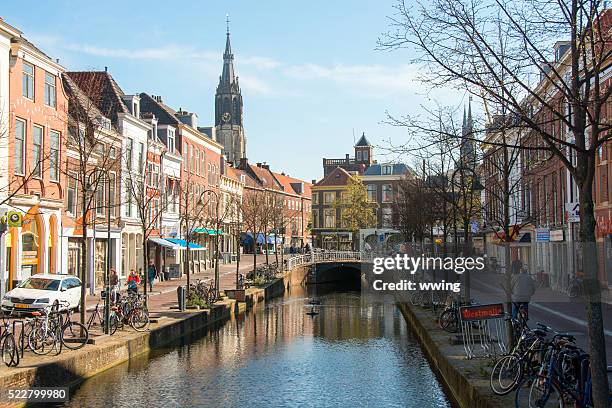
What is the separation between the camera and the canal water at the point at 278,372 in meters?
15.3

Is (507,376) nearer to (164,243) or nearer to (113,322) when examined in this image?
(113,322)

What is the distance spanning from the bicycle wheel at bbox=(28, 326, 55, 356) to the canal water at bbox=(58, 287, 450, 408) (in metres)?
1.21

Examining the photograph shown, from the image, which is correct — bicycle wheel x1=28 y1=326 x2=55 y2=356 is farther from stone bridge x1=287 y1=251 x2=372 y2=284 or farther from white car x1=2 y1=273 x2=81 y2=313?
stone bridge x1=287 y1=251 x2=372 y2=284

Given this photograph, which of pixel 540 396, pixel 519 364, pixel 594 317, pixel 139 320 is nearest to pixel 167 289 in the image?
pixel 139 320

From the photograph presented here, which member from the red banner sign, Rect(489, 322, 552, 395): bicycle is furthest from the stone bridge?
Rect(489, 322, 552, 395): bicycle

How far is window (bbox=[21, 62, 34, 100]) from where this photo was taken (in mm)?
28828

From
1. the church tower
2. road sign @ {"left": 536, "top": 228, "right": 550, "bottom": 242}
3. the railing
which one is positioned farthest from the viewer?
the church tower

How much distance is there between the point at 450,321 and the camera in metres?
21.0

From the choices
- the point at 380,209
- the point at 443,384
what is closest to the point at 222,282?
the point at 443,384

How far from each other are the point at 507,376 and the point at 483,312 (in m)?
2.62

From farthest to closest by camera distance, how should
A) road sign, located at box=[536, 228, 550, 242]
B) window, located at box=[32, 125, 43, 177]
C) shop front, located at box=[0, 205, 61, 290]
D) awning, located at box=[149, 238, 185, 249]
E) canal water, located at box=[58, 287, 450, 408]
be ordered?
awning, located at box=[149, 238, 185, 249], road sign, located at box=[536, 228, 550, 242], window, located at box=[32, 125, 43, 177], shop front, located at box=[0, 205, 61, 290], canal water, located at box=[58, 287, 450, 408]

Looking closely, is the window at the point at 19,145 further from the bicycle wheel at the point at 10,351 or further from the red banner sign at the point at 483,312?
the red banner sign at the point at 483,312

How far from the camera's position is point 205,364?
65.3ft

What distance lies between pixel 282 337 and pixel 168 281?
24105mm
